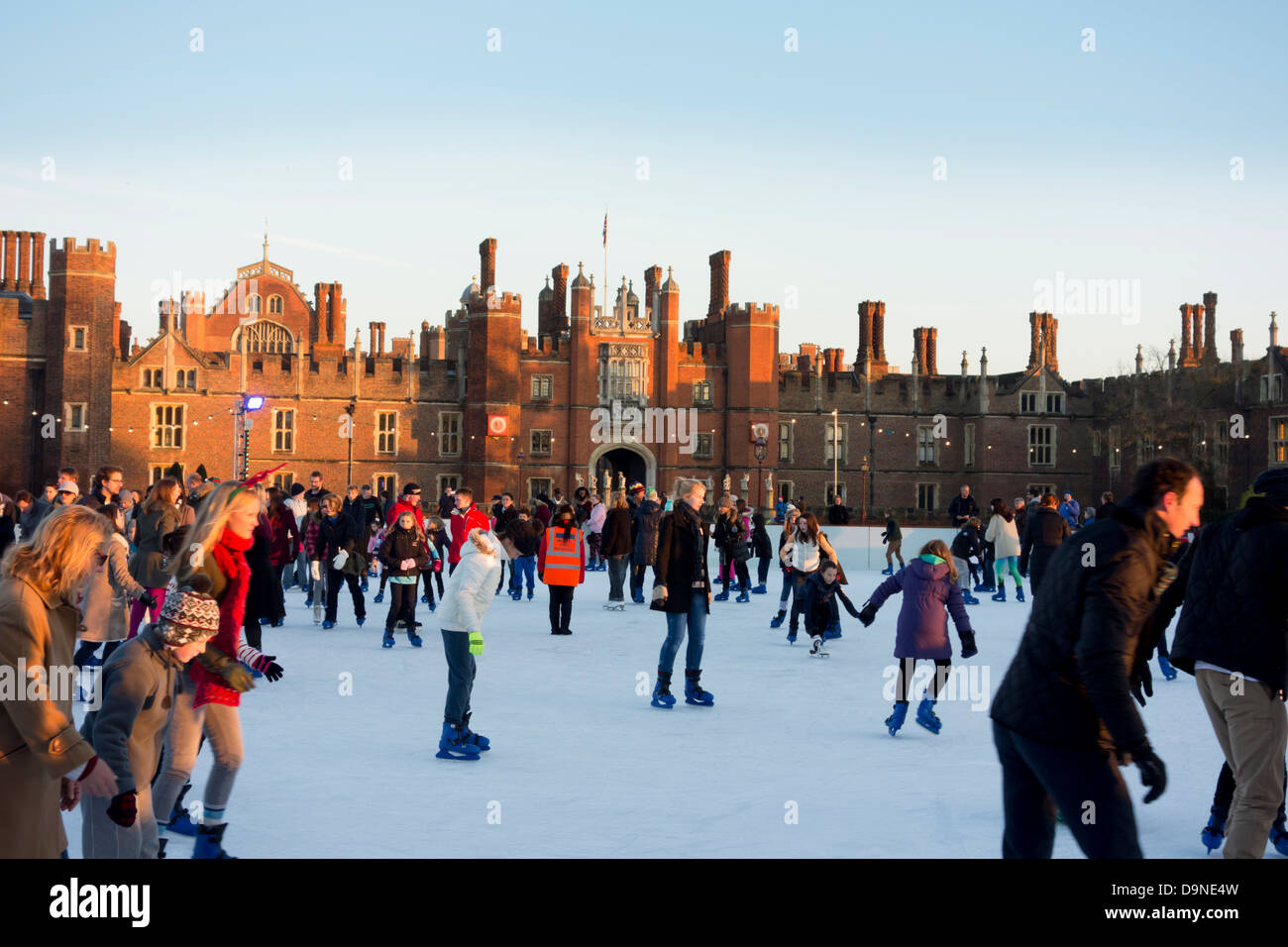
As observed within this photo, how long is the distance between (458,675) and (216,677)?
8.43ft

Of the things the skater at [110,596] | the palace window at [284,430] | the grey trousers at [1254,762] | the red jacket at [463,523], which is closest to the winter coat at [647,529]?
the red jacket at [463,523]

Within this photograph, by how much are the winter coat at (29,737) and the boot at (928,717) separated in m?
5.89

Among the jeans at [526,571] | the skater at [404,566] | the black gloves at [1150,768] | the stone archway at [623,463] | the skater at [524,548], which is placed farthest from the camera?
the stone archway at [623,463]

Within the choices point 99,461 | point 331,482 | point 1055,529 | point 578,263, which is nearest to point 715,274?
point 578,263

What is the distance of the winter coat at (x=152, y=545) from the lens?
8.38 metres

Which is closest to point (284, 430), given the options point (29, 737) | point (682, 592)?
point (682, 592)

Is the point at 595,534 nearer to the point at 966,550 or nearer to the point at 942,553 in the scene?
the point at 966,550

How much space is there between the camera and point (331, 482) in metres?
43.5

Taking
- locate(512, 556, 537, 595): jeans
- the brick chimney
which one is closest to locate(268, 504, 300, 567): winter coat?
locate(512, 556, 537, 595): jeans

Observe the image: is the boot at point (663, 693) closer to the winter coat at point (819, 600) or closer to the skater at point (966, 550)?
the winter coat at point (819, 600)
